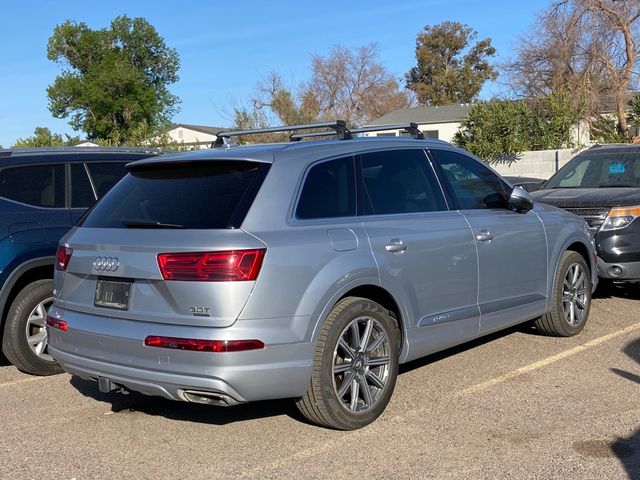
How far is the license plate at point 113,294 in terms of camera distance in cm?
447

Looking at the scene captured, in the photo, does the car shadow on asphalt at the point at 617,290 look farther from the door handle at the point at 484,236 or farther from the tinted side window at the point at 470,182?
the door handle at the point at 484,236

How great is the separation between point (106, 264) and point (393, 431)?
81.9 inches

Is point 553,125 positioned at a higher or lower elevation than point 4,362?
higher

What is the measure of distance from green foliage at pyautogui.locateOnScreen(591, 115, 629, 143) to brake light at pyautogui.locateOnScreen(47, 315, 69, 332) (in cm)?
2283

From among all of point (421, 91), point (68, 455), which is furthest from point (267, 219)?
point (421, 91)

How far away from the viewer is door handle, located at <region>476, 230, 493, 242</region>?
5.83 m

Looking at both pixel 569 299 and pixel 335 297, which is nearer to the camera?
pixel 335 297

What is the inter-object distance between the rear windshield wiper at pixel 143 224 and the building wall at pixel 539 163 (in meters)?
18.8

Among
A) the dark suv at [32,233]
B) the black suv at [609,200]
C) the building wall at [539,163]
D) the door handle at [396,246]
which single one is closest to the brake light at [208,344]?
the door handle at [396,246]

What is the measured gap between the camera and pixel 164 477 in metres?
4.26

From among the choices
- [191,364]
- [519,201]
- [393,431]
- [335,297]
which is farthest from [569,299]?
[191,364]

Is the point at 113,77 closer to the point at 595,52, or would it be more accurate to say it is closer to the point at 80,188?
the point at 595,52

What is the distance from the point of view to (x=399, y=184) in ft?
18.1

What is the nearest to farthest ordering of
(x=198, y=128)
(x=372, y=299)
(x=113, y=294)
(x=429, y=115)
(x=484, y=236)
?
1. (x=113, y=294)
2. (x=372, y=299)
3. (x=484, y=236)
4. (x=429, y=115)
5. (x=198, y=128)
